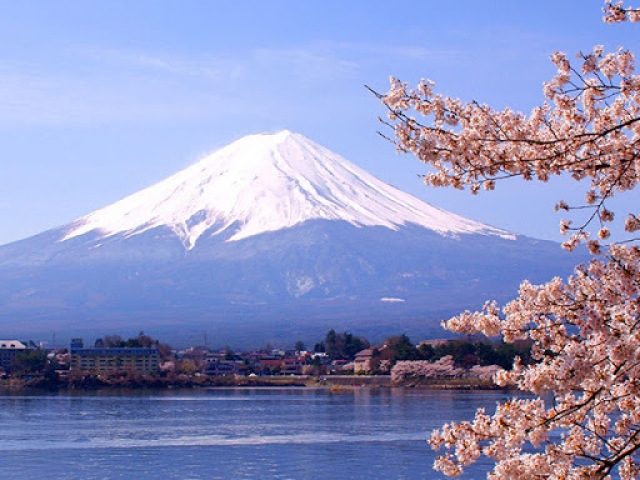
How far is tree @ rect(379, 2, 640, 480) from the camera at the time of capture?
406cm

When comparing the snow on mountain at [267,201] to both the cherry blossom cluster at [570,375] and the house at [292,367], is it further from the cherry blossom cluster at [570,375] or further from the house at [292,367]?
the cherry blossom cluster at [570,375]

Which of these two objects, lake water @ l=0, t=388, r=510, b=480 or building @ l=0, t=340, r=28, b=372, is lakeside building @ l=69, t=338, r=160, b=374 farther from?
lake water @ l=0, t=388, r=510, b=480

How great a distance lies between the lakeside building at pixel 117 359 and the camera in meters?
58.1

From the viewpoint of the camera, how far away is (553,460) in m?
4.24

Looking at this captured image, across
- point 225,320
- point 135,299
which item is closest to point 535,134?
point 225,320

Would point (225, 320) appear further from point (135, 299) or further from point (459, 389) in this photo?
point (459, 389)

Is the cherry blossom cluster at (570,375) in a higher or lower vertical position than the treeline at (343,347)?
lower

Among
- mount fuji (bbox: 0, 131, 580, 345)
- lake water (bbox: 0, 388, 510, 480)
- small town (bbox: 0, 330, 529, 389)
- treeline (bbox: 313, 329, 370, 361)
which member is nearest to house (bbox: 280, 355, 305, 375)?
small town (bbox: 0, 330, 529, 389)

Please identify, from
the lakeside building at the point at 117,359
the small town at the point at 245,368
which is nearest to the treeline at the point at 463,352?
the small town at the point at 245,368

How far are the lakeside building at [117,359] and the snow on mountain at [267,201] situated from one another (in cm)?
7733

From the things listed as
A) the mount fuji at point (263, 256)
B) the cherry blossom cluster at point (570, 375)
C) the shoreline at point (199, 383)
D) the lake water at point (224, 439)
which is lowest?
the lake water at point (224, 439)

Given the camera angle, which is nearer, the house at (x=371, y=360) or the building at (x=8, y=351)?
the house at (x=371, y=360)

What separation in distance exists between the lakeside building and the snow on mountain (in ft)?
254

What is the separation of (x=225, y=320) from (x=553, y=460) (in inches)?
4453
